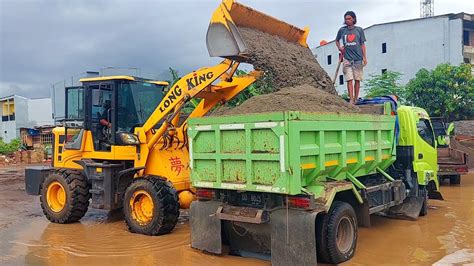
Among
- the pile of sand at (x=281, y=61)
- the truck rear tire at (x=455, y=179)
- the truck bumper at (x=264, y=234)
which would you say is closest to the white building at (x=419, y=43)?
the truck rear tire at (x=455, y=179)

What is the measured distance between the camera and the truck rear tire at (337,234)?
504cm

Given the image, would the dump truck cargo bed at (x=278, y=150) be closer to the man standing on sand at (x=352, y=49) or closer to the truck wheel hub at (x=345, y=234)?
the truck wheel hub at (x=345, y=234)

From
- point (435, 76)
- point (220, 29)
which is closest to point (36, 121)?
point (435, 76)

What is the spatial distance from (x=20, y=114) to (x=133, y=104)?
35523mm

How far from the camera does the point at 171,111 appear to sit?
7277mm

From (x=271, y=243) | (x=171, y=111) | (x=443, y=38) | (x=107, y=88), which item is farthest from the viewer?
(x=443, y=38)

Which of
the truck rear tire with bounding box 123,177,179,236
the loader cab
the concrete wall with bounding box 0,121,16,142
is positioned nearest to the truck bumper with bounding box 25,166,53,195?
the loader cab

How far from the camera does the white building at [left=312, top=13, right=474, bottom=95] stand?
29.1 metres

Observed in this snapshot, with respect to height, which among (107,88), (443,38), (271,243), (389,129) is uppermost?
(443,38)

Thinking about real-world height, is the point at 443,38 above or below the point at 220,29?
above

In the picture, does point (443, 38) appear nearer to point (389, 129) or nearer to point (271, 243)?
point (389, 129)

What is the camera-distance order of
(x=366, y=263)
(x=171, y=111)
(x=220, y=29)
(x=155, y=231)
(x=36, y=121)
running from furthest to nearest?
(x=36, y=121)
(x=171, y=111)
(x=155, y=231)
(x=220, y=29)
(x=366, y=263)

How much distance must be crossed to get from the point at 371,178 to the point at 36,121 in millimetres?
38969

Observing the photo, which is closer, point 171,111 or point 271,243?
point 271,243
